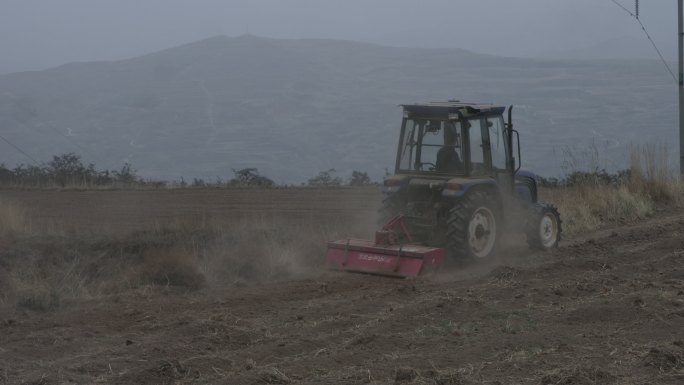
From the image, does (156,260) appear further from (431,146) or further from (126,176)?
(126,176)

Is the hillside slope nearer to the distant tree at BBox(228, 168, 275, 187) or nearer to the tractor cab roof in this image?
the distant tree at BBox(228, 168, 275, 187)

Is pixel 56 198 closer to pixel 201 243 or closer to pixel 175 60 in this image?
pixel 201 243

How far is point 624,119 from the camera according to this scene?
Answer: 35.1 m

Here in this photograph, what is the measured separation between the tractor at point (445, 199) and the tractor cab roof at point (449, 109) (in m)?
0.01

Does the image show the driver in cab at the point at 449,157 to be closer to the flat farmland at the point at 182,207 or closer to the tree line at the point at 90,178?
the flat farmland at the point at 182,207

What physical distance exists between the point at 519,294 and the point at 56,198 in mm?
12506

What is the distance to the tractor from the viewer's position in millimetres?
11727

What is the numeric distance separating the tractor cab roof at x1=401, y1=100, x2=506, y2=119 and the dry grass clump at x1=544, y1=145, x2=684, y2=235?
162 inches

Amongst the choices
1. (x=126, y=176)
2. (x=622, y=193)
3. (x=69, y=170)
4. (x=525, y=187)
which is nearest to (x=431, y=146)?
(x=525, y=187)

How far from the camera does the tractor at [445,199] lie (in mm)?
11727

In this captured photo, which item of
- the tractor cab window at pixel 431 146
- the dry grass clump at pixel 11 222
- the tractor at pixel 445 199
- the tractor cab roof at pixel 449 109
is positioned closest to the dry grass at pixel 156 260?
the dry grass clump at pixel 11 222

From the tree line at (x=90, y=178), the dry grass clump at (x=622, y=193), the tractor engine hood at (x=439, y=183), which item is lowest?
the dry grass clump at (x=622, y=193)

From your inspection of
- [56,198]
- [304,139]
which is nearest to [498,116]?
[56,198]

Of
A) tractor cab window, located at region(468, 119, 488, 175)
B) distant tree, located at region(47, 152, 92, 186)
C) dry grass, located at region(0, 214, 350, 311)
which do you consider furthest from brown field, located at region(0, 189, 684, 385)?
distant tree, located at region(47, 152, 92, 186)
